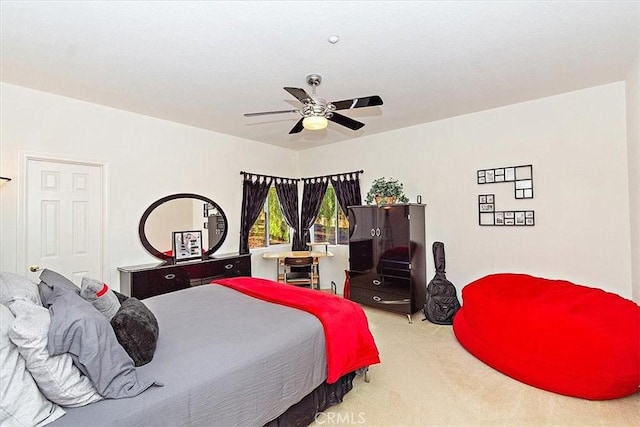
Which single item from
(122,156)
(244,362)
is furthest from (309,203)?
(244,362)

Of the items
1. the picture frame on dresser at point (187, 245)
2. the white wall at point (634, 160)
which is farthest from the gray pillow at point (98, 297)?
the white wall at point (634, 160)

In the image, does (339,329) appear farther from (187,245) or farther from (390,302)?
(187,245)

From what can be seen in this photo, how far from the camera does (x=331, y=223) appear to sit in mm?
5805

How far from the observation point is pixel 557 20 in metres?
2.18

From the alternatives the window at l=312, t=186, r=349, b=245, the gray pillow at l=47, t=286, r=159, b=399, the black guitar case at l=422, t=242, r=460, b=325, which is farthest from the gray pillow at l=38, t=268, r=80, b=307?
the window at l=312, t=186, r=349, b=245

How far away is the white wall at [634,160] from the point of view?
2.78 m

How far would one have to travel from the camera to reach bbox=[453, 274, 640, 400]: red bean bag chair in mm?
2295

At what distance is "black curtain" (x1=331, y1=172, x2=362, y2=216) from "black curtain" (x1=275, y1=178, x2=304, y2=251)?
0.86 meters

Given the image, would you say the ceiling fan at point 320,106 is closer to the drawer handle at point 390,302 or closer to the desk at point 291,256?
the drawer handle at point 390,302

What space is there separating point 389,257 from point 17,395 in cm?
374

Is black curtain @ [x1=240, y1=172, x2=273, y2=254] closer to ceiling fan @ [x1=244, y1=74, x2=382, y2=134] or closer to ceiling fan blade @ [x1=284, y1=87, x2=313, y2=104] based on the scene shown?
ceiling fan @ [x1=244, y1=74, x2=382, y2=134]

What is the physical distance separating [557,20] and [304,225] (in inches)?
178

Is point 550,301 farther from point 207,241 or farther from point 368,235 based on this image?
point 207,241

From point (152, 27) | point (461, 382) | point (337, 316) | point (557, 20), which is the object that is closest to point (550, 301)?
point (461, 382)
